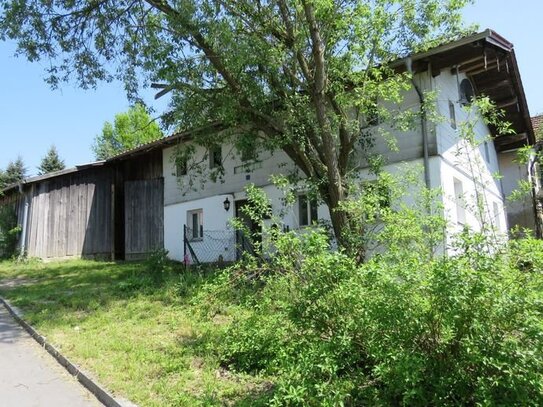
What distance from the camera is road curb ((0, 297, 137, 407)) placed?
529 cm

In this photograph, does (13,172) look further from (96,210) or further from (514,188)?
(514,188)

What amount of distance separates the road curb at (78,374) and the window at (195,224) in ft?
30.3

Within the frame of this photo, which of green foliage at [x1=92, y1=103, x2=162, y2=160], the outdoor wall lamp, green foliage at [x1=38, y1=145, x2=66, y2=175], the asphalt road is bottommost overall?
the asphalt road

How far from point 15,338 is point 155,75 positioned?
20.1ft

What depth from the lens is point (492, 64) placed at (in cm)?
1488

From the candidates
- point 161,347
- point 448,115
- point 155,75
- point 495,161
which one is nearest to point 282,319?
point 161,347

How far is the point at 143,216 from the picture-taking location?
68.2 feet

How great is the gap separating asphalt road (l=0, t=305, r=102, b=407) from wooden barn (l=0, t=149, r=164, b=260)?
39.6 ft

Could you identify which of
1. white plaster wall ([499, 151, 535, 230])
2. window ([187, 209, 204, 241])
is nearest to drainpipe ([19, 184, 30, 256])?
window ([187, 209, 204, 241])

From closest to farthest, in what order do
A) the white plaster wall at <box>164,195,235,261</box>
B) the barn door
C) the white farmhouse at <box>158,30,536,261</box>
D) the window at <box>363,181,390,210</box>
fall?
the window at <box>363,181,390,210</box> < the white farmhouse at <box>158,30,536,261</box> < the white plaster wall at <box>164,195,235,261</box> < the barn door

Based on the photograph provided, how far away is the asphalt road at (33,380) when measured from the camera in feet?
18.0

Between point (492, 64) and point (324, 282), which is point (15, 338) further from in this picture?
point (492, 64)

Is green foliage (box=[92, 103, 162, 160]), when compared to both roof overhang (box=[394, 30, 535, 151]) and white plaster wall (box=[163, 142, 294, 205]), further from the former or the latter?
roof overhang (box=[394, 30, 535, 151])

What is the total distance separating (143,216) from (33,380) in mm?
14888
